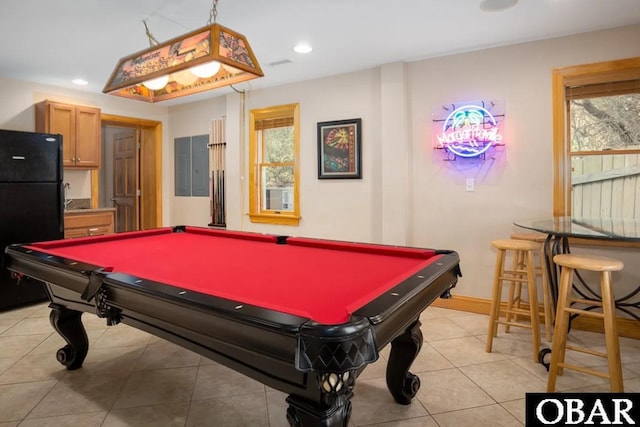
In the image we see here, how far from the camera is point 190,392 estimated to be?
2197mm

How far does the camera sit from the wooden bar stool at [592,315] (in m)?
2.02

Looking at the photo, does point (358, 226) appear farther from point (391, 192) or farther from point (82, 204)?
point (82, 204)

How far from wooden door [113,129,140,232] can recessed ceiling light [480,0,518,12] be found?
17.3ft

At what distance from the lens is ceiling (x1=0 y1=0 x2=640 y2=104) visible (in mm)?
2660

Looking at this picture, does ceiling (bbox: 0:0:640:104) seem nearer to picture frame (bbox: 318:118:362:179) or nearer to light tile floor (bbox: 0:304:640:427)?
picture frame (bbox: 318:118:362:179)

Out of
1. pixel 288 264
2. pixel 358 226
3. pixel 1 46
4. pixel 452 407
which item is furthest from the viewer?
pixel 358 226

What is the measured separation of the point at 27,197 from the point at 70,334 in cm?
209

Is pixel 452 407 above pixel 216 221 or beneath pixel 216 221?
beneath

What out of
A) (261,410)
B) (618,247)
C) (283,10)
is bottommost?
(261,410)

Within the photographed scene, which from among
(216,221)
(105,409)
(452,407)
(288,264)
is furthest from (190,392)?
(216,221)

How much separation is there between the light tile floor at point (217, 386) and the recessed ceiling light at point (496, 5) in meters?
2.51

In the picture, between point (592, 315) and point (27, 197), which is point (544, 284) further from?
point (27, 197)

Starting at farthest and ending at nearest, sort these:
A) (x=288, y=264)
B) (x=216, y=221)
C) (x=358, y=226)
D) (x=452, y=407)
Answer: (x=216, y=221), (x=358, y=226), (x=452, y=407), (x=288, y=264)

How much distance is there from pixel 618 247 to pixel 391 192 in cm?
195
